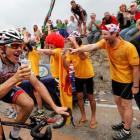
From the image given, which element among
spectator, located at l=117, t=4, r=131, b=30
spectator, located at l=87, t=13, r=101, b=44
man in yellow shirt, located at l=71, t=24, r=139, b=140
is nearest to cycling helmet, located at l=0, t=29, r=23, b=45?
man in yellow shirt, located at l=71, t=24, r=139, b=140

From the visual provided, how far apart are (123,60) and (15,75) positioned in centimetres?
256

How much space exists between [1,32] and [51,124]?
1.36 m

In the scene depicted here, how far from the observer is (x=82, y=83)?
7031mm

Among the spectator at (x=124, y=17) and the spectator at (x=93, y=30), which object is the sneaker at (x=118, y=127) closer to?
the spectator at (x=124, y=17)

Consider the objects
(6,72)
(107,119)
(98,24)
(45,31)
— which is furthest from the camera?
(45,31)

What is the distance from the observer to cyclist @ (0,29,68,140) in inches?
151

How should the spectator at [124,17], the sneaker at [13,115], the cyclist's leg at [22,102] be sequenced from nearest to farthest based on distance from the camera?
the cyclist's leg at [22,102], the sneaker at [13,115], the spectator at [124,17]

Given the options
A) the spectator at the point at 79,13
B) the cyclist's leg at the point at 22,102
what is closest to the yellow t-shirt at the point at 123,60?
the cyclist's leg at the point at 22,102

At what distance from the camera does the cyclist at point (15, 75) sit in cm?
384

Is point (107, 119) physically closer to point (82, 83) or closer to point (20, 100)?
point (82, 83)

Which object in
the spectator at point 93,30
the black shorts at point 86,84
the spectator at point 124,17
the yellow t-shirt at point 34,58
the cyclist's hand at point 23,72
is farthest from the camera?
the spectator at point 93,30

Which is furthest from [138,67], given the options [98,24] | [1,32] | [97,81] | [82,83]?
[98,24]

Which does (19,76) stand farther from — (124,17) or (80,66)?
(124,17)

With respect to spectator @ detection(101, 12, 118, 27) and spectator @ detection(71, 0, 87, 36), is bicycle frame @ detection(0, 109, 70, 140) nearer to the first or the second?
spectator @ detection(101, 12, 118, 27)
